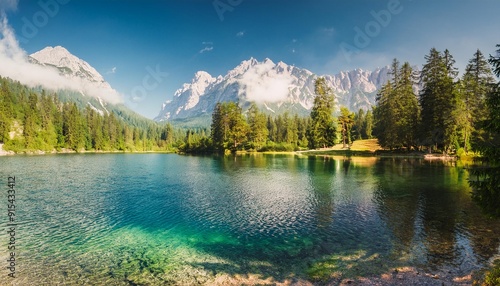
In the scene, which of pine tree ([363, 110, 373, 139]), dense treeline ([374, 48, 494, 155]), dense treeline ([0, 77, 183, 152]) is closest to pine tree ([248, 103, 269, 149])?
dense treeline ([374, 48, 494, 155])

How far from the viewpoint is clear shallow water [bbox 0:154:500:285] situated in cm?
1644

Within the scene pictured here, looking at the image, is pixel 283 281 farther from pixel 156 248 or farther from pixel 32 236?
pixel 32 236

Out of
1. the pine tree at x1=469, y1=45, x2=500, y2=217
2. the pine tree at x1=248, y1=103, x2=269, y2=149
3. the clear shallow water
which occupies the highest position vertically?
the pine tree at x1=248, y1=103, x2=269, y2=149

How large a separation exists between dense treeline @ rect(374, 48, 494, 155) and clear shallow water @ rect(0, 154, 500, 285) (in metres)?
36.7

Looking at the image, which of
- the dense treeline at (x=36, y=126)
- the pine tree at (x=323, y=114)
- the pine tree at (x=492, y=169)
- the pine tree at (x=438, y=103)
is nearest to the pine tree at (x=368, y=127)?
the pine tree at (x=323, y=114)

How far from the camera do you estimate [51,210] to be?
3003 centimetres

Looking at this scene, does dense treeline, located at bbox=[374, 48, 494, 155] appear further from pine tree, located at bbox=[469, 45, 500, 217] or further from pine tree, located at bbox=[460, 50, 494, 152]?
pine tree, located at bbox=[469, 45, 500, 217]

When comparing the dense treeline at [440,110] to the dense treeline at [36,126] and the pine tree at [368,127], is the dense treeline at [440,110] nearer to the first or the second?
the pine tree at [368,127]

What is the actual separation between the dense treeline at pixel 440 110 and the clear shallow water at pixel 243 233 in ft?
120

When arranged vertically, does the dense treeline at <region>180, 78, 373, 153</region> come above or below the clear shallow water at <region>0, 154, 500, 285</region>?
above

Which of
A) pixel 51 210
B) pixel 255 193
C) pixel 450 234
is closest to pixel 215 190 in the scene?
pixel 255 193

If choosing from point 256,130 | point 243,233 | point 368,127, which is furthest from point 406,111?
point 368,127

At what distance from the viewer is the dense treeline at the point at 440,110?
224 ft

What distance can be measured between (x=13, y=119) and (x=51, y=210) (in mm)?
171455
